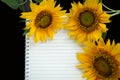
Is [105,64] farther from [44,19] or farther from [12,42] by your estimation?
[12,42]

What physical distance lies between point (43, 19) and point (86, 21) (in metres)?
0.13

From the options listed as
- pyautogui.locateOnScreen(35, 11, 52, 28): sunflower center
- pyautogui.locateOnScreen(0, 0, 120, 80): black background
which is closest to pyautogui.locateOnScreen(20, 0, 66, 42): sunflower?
pyautogui.locateOnScreen(35, 11, 52, 28): sunflower center

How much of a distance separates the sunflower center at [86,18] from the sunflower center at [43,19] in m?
0.10

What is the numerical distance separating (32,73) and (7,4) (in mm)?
259

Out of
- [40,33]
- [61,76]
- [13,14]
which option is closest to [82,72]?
[61,76]

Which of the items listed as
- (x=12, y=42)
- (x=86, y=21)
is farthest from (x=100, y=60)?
(x=12, y=42)

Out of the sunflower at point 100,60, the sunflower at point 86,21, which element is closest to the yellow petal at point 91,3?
the sunflower at point 86,21

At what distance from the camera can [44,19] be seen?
2.83 ft

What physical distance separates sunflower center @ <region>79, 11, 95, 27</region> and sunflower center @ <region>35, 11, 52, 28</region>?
99mm

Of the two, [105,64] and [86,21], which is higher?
[86,21]

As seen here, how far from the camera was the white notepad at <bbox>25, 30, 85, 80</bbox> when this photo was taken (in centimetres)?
92

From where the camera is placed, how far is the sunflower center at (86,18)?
0.84 metres

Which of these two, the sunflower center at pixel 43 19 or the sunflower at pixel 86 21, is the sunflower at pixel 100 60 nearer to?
the sunflower at pixel 86 21

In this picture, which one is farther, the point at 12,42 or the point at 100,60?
the point at 12,42
